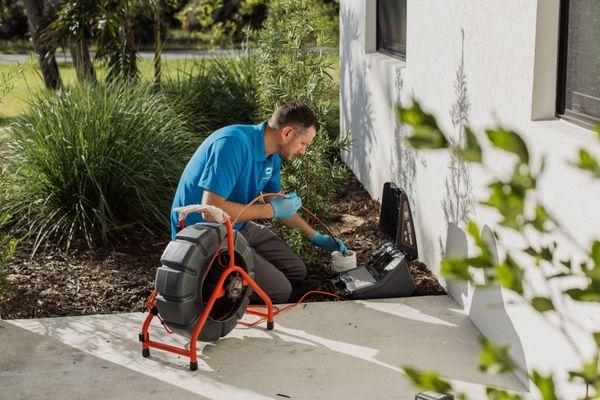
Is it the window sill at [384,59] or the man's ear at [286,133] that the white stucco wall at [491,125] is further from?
the man's ear at [286,133]

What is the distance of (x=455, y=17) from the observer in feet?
16.0

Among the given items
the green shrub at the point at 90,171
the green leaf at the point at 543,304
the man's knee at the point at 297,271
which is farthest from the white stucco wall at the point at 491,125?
the green shrub at the point at 90,171

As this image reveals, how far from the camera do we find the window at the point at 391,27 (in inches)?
270

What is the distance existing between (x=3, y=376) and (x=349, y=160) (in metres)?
5.14

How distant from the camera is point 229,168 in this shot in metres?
4.61

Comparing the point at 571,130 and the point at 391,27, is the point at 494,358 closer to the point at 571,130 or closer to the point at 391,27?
the point at 571,130

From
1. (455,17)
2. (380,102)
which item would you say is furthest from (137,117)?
(455,17)

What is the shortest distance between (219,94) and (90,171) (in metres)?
3.05

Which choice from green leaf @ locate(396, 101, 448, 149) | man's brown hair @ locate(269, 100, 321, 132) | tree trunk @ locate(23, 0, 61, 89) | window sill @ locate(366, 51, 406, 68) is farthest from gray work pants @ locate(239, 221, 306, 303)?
tree trunk @ locate(23, 0, 61, 89)

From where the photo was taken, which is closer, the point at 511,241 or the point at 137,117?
the point at 511,241

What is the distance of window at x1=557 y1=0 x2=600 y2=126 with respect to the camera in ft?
11.2

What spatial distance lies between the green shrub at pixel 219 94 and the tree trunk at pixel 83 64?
2.58 feet

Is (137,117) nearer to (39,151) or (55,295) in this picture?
(39,151)

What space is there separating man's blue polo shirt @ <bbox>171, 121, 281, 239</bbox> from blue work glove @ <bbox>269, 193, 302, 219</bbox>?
0.41ft
